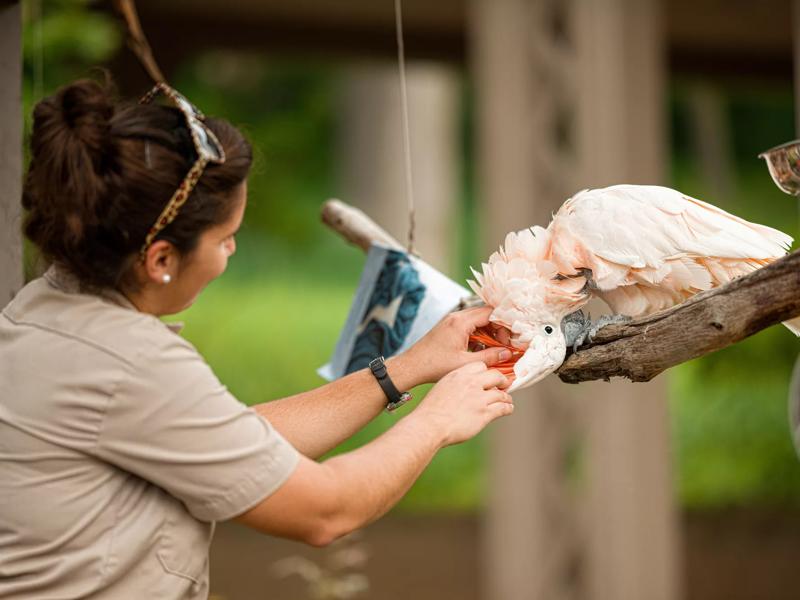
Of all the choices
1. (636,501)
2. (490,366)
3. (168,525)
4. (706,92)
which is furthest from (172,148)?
(706,92)

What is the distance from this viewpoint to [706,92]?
37.9 feet

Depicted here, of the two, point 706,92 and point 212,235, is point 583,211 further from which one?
point 706,92

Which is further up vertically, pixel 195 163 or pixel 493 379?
pixel 195 163

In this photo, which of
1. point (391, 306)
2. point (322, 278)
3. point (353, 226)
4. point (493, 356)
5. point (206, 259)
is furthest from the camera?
point (322, 278)

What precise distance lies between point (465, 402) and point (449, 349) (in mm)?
164

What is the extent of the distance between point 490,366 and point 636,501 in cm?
275

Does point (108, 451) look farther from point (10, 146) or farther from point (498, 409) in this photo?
point (10, 146)

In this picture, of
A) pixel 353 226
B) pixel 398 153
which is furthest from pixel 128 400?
pixel 398 153

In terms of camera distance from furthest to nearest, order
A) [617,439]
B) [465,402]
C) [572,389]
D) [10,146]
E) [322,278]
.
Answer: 1. [322,278]
2. [572,389]
3. [617,439]
4. [10,146]
5. [465,402]

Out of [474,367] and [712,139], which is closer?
[474,367]

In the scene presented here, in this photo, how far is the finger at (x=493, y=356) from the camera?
1542 mm

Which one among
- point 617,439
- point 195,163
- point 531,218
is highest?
point 531,218

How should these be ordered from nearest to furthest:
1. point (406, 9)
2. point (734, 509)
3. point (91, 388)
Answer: point (91, 388) → point (406, 9) → point (734, 509)

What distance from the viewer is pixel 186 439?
1207mm
